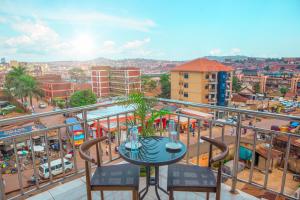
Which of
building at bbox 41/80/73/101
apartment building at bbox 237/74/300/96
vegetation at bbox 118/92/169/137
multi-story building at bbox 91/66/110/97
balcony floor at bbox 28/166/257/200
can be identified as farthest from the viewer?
multi-story building at bbox 91/66/110/97

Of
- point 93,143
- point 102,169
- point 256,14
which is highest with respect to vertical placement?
point 256,14

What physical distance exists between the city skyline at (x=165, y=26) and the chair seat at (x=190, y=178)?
739 centimetres

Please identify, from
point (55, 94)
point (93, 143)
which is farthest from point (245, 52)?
point (55, 94)

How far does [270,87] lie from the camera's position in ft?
105

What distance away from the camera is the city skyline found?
30.4 ft

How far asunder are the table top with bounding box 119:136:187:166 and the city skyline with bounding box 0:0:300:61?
7.40m

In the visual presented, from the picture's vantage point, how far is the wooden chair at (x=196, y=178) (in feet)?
4.27

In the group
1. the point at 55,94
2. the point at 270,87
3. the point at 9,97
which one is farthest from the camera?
the point at 270,87

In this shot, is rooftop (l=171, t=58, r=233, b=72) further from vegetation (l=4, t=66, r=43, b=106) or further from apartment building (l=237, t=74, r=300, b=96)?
vegetation (l=4, t=66, r=43, b=106)

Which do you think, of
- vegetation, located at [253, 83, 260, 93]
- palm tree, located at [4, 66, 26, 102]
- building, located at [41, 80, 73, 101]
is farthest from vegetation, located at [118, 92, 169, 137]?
vegetation, located at [253, 83, 260, 93]

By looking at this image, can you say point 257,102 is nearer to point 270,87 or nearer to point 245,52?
point 270,87

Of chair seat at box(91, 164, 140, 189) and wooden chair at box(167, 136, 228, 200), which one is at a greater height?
wooden chair at box(167, 136, 228, 200)

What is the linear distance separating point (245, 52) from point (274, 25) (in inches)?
165

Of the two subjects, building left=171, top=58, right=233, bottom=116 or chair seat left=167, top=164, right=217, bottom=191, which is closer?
chair seat left=167, top=164, right=217, bottom=191
